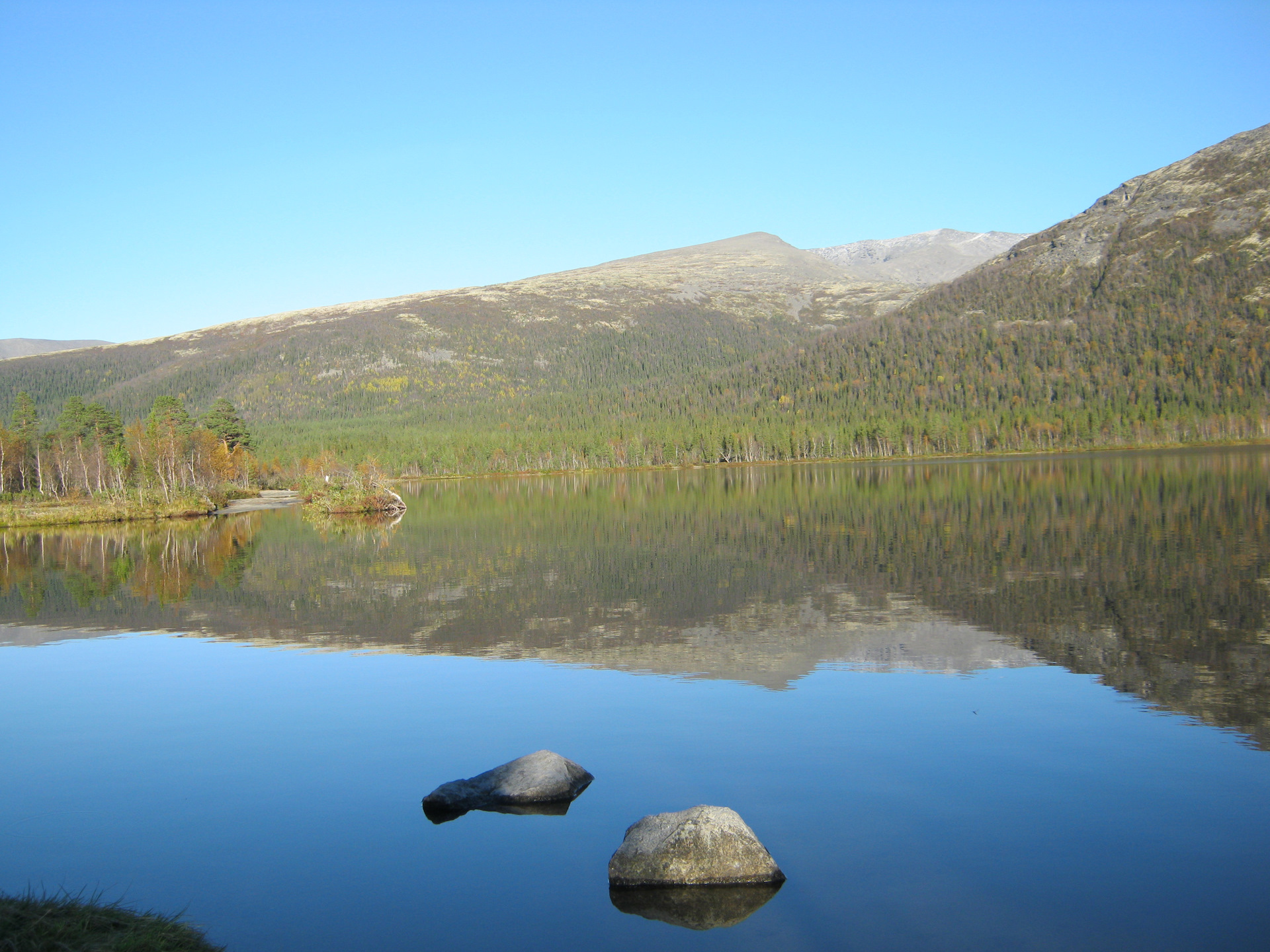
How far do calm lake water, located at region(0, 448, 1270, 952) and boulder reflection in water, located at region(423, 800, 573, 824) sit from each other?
211 mm

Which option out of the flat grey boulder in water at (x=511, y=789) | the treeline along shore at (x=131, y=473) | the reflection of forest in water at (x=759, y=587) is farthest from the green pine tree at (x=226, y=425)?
the flat grey boulder in water at (x=511, y=789)

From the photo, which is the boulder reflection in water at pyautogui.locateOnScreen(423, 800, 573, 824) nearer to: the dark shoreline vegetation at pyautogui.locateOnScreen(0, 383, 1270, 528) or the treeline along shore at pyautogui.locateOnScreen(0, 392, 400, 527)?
the dark shoreline vegetation at pyautogui.locateOnScreen(0, 383, 1270, 528)

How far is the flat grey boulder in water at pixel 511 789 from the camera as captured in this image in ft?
37.5

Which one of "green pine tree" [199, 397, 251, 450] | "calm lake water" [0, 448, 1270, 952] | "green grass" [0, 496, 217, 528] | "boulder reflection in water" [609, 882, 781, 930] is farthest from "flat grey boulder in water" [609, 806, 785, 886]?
"green pine tree" [199, 397, 251, 450]

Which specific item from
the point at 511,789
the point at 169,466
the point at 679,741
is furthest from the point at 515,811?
the point at 169,466

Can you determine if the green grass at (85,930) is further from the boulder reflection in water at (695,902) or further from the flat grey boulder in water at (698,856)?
the flat grey boulder in water at (698,856)

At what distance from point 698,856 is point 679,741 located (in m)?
4.27

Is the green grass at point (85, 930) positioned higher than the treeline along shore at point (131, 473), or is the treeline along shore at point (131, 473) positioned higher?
the green grass at point (85, 930)

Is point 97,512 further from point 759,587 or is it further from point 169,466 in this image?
point 759,587

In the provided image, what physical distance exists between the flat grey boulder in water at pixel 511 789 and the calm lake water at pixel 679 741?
0.33 metres

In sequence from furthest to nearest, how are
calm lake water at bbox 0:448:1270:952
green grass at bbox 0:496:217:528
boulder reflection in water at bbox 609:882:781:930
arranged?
1. green grass at bbox 0:496:217:528
2. calm lake water at bbox 0:448:1270:952
3. boulder reflection in water at bbox 609:882:781:930

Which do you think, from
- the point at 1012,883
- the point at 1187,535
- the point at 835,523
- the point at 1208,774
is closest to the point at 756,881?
the point at 1012,883

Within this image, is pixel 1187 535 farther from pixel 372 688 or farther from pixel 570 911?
pixel 570 911

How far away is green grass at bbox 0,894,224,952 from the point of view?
7121 millimetres
